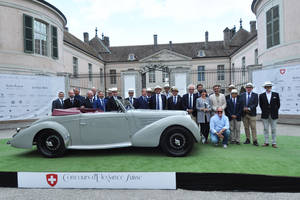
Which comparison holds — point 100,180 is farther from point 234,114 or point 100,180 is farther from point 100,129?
point 234,114

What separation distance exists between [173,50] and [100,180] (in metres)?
33.6

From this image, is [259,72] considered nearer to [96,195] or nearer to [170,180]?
[170,180]

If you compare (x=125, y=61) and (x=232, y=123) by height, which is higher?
(x=125, y=61)

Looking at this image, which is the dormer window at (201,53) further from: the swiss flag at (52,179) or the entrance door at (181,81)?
the swiss flag at (52,179)

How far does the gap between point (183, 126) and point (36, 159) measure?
3425 millimetres

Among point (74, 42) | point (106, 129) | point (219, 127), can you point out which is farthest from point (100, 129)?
point (74, 42)

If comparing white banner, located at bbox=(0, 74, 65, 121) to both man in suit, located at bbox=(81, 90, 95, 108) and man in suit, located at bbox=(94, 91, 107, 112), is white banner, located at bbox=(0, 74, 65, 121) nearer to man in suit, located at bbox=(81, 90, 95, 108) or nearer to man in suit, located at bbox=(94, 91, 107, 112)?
man in suit, located at bbox=(81, 90, 95, 108)

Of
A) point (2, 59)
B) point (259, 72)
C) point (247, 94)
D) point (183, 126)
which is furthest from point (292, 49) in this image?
point (2, 59)

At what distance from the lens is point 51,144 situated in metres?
4.62

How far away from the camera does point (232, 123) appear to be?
5852mm

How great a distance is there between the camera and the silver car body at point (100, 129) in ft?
14.8

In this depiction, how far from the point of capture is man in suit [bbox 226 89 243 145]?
566 cm

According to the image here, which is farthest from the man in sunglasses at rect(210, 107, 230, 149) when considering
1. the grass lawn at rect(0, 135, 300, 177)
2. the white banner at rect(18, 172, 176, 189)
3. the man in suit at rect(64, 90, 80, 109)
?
the man in suit at rect(64, 90, 80, 109)

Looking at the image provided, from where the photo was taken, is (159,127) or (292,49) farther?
(292,49)
